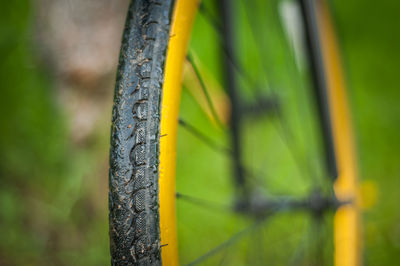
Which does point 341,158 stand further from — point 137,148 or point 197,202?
point 137,148

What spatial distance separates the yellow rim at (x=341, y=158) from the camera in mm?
895

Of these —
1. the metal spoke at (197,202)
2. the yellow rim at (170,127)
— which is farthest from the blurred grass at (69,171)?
the yellow rim at (170,127)

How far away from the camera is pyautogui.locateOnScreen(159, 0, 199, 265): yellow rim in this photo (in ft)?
1.23

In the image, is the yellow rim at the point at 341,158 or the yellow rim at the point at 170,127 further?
the yellow rim at the point at 341,158

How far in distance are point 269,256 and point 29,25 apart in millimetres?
1220

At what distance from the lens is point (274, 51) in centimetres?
182

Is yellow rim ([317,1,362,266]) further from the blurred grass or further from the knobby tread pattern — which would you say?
the knobby tread pattern

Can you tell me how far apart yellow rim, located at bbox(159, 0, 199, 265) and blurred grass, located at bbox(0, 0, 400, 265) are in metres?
0.75

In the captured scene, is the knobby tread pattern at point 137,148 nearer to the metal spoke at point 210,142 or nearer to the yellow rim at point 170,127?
the yellow rim at point 170,127

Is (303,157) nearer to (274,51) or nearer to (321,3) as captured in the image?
(274,51)

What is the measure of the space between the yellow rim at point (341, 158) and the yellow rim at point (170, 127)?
1.76 ft

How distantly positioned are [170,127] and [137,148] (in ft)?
0.15

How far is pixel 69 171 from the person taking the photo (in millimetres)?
1337

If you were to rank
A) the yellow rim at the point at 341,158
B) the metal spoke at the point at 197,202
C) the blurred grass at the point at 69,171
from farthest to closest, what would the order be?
the blurred grass at the point at 69,171, the yellow rim at the point at 341,158, the metal spoke at the point at 197,202
